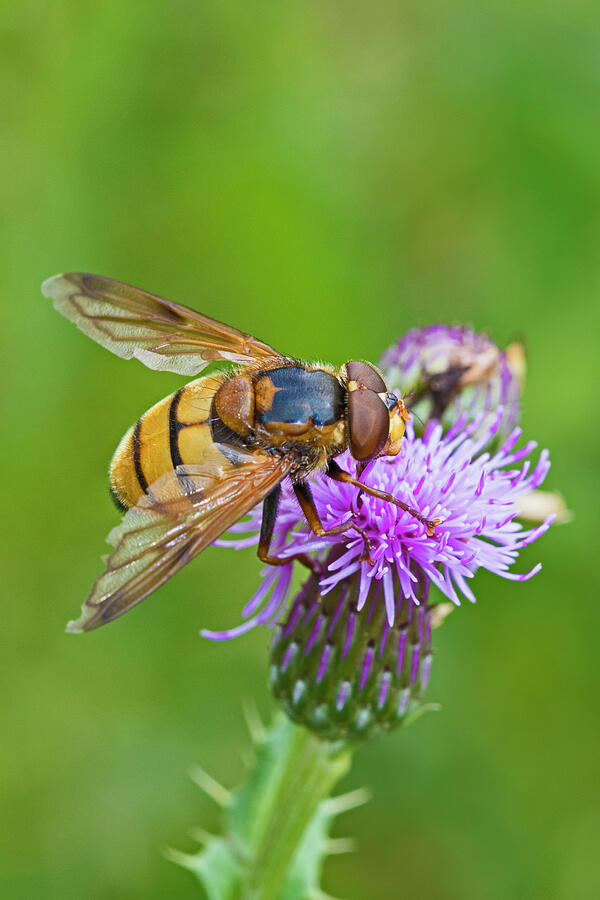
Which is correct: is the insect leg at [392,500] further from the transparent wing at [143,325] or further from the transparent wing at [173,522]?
the transparent wing at [143,325]

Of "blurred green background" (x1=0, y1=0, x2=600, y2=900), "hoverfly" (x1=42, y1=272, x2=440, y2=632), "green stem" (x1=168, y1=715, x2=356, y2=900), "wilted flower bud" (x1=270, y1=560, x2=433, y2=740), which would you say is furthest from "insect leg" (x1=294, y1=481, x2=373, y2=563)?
"blurred green background" (x1=0, y1=0, x2=600, y2=900)

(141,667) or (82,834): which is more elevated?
(141,667)

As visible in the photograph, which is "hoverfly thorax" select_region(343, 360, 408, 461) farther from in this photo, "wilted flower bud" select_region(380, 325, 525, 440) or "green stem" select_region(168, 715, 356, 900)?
"green stem" select_region(168, 715, 356, 900)

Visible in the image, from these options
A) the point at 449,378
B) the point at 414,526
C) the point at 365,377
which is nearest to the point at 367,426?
the point at 365,377

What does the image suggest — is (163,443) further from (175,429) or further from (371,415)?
(371,415)

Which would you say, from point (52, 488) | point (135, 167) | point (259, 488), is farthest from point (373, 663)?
point (135, 167)

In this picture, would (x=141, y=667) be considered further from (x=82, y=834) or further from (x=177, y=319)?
(x=177, y=319)
